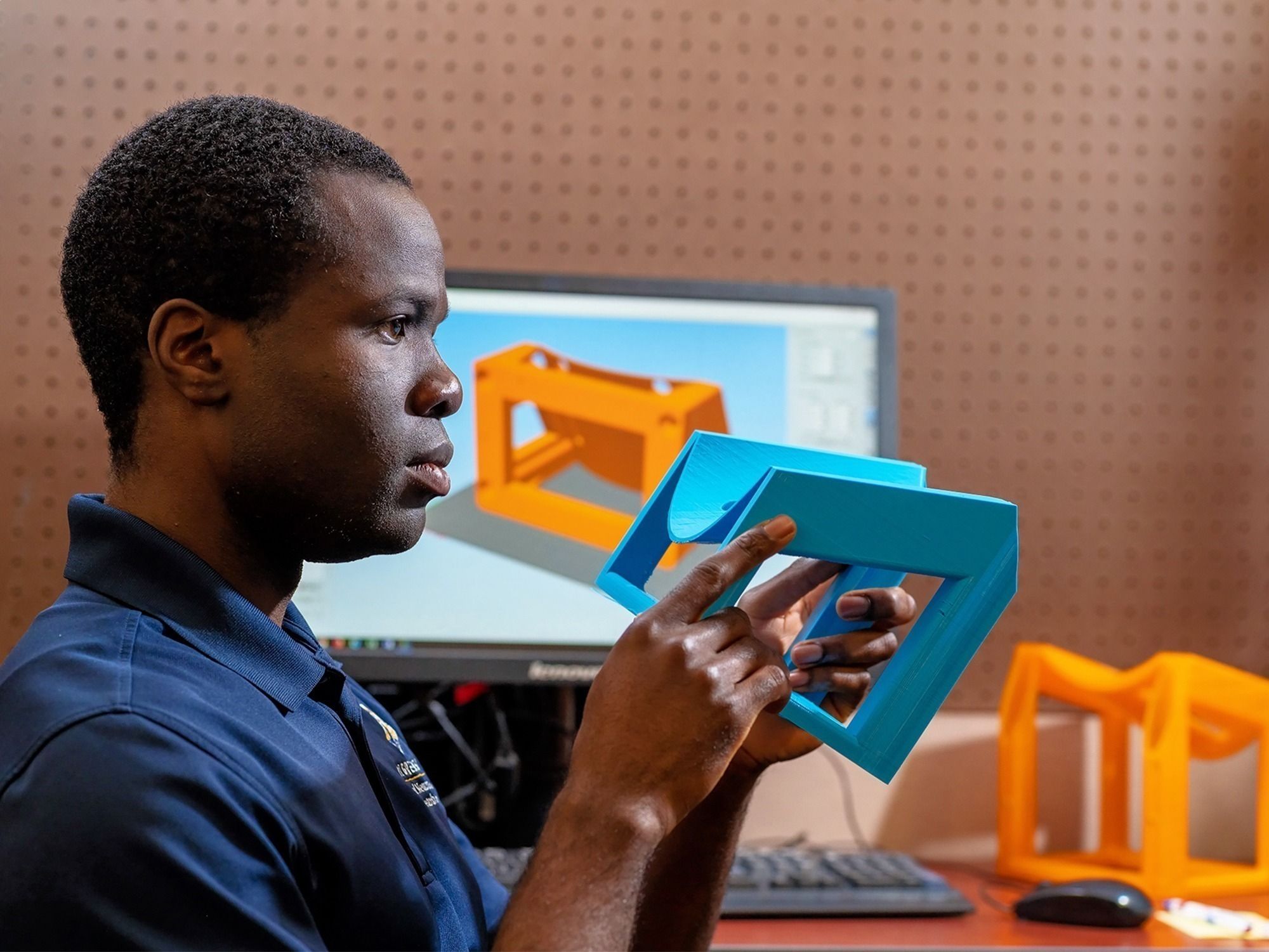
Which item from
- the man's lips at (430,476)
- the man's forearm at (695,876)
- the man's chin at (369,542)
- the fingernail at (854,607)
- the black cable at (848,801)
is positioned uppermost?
the man's lips at (430,476)

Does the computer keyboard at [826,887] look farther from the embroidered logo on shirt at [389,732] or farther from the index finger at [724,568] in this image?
the index finger at [724,568]

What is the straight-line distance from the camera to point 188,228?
0.62 metres

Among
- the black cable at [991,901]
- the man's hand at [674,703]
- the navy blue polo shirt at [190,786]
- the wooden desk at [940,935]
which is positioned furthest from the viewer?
the black cable at [991,901]

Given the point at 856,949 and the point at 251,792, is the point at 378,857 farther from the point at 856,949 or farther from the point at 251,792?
the point at 856,949

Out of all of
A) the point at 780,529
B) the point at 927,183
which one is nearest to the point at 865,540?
the point at 780,529

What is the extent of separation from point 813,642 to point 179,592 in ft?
1.36

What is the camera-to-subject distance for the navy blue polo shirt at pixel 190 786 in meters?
0.47

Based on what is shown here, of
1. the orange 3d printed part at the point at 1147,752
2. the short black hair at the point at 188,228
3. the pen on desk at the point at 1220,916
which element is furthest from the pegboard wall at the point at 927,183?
the short black hair at the point at 188,228

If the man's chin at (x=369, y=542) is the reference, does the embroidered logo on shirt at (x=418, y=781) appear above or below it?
below

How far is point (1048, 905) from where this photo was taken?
3.34 feet

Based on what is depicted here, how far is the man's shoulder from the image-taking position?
0.51 m

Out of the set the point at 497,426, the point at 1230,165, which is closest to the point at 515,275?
the point at 497,426

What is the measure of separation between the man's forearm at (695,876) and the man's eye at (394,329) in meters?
0.39

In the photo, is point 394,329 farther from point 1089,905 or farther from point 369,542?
point 1089,905
